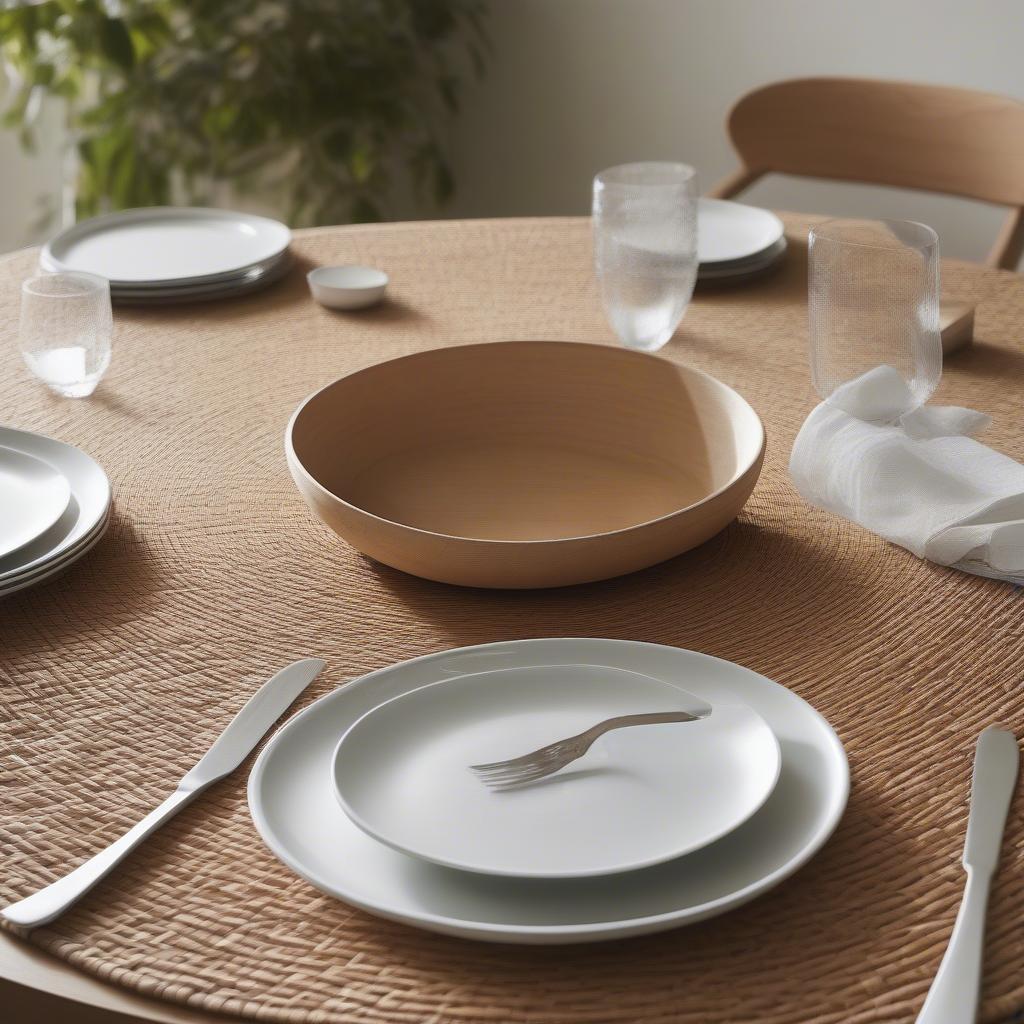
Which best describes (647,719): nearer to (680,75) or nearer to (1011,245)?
(1011,245)

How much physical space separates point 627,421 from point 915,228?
0.27 m

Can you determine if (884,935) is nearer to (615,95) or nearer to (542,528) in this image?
(542,528)

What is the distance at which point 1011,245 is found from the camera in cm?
181

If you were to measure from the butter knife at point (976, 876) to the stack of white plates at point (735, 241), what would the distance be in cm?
82

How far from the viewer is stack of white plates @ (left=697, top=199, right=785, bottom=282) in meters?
1.40

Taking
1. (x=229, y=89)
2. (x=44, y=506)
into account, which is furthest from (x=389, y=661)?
(x=229, y=89)

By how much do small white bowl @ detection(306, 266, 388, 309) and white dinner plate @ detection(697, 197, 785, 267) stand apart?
14.1 inches

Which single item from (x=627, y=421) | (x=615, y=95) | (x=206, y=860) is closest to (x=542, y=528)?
(x=627, y=421)

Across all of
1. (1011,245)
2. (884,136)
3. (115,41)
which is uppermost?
(115,41)

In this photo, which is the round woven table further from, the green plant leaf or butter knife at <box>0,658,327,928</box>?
the green plant leaf

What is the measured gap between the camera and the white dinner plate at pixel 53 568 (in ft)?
2.62

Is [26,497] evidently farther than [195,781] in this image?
Yes

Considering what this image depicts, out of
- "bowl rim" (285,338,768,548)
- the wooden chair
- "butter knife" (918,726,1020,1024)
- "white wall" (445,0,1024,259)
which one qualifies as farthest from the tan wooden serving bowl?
"white wall" (445,0,1024,259)

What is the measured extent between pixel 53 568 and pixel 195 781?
0.25 meters
